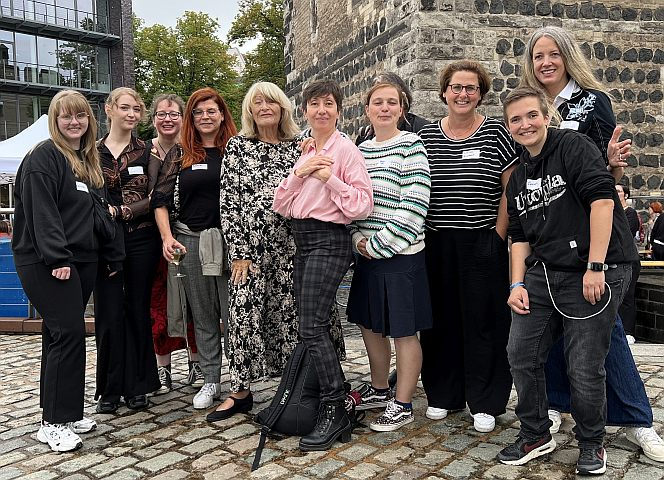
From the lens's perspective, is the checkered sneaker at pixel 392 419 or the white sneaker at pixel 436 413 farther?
the white sneaker at pixel 436 413

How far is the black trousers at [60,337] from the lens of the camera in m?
3.95

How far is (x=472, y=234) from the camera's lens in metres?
3.97

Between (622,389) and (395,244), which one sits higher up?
(395,244)

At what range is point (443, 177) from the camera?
157 inches

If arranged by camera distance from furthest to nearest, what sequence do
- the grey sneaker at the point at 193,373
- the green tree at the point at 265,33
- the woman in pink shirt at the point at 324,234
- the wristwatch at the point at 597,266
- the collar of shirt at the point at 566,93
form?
the green tree at the point at 265,33 < the grey sneaker at the point at 193,373 < the woman in pink shirt at the point at 324,234 < the collar of shirt at the point at 566,93 < the wristwatch at the point at 597,266

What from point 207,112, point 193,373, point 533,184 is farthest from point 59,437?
point 533,184

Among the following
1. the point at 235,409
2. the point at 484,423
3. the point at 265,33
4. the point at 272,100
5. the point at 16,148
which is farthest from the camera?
the point at 265,33

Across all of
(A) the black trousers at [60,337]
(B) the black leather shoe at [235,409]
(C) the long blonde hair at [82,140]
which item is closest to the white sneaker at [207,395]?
(B) the black leather shoe at [235,409]

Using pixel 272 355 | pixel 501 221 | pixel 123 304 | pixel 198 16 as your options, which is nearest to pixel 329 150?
pixel 501 221

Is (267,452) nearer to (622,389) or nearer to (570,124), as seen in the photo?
(622,389)

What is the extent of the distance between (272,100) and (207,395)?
2.08 meters

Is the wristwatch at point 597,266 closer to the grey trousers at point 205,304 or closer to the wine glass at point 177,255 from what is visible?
the grey trousers at point 205,304

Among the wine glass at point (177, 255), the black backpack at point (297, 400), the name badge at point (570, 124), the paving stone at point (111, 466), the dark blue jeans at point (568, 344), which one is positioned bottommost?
the paving stone at point (111, 466)

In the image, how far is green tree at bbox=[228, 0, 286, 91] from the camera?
95.8 feet
